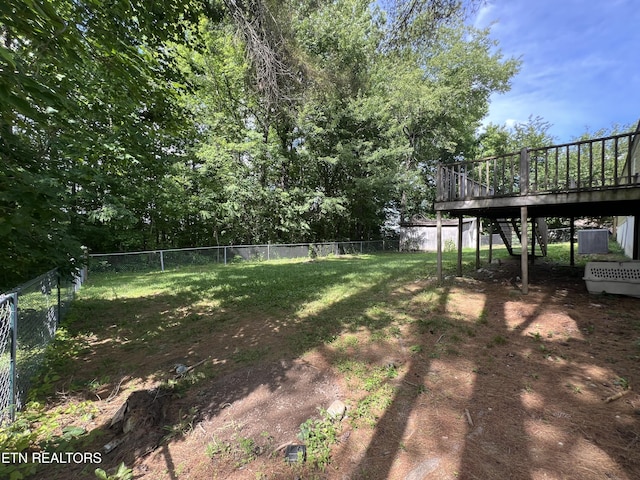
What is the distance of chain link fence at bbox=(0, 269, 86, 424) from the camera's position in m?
2.46

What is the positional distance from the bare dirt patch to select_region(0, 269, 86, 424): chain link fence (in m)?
0.74

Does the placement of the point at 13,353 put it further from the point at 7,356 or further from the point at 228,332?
the point at 228,332

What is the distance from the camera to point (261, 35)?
536 centimetres

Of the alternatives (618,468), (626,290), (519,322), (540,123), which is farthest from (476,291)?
(540,123)

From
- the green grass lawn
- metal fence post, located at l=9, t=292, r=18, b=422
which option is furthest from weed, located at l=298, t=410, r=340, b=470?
metal fence post, located at l=9, t=292, r=18, b=422

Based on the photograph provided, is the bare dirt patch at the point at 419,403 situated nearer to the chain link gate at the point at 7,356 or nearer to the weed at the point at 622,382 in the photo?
the weed at the point at 622,382

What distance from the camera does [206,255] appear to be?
1377cm

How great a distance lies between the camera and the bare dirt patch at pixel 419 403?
6.51ft

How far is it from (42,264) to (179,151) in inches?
545

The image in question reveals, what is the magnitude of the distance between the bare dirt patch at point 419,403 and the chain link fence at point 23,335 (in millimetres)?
740

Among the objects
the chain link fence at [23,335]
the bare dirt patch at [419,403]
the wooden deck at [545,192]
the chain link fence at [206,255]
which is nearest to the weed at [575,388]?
the bare dirt patch at [419,403]

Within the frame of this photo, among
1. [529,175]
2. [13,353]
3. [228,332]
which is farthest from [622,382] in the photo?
[13,353]

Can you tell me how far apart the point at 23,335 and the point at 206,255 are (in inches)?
434

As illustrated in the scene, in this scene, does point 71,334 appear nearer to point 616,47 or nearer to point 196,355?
point 196,355
